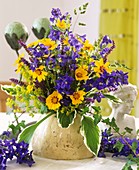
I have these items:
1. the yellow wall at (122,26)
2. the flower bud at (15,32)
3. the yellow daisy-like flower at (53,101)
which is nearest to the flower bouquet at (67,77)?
the yellow daisy-like flower at (53,101)

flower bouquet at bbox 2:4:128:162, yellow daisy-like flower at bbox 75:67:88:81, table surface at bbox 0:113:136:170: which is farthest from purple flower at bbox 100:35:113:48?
table surface at bbox 0:113:136:170

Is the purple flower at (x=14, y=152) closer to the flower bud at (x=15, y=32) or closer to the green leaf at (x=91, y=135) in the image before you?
the green leaf at (x=91, y=135)

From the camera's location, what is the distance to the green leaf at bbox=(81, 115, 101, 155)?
3.55 ft

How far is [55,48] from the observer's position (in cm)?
108

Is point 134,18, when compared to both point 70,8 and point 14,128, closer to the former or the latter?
point 70,8

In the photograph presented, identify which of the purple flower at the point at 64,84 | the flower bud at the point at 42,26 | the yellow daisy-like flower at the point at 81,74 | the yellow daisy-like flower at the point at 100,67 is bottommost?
the purple flower at the point at 64,84

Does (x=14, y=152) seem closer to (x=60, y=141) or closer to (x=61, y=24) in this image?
(x=60, y=141)

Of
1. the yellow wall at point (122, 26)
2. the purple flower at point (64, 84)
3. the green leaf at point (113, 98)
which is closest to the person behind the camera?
the purple flower at point (64, 84)

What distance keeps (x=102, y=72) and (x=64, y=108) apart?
0.45 ft

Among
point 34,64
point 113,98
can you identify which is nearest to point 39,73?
point 34,64

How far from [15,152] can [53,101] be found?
165 mm

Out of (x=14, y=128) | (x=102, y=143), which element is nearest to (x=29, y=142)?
(x=14, y=128)

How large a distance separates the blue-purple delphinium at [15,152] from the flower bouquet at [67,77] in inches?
1.7

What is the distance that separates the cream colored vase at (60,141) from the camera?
1.13 m
